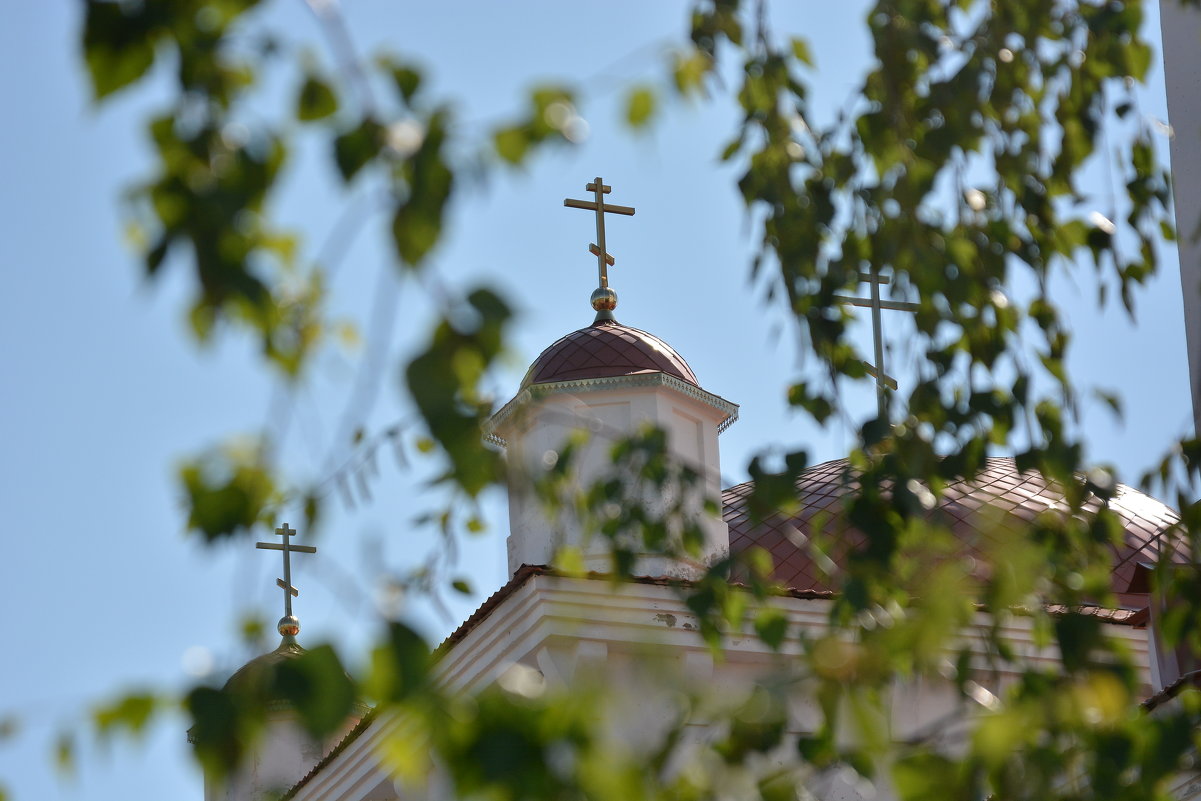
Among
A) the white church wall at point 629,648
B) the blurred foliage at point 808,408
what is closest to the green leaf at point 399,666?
the blurred foliage at point 808,408

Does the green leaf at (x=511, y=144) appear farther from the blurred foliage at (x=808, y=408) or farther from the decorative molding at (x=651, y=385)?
the decorative molding at (x=651, y=385)

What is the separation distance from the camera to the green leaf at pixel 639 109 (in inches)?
102

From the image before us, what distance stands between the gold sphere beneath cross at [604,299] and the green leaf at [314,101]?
1268 cm

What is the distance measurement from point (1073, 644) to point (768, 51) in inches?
52.2

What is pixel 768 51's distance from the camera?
3.63m

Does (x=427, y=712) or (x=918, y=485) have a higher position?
(x=918, y=485)

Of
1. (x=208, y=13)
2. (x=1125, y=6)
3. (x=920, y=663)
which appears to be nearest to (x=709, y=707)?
(x=920, y=663)

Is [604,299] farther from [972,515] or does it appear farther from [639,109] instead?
[639,109]

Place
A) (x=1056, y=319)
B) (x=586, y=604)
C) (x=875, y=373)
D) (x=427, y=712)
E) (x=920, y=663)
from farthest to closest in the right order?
(x=586, y=604)
(x=875, y=373)
(x=1056, y=319)
(x=920, y=663)
(x=427, y=712)

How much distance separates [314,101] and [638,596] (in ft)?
21.6

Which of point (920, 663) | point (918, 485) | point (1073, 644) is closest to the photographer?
point (920, 663)

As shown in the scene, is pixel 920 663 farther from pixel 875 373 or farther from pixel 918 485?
pixel 875 373

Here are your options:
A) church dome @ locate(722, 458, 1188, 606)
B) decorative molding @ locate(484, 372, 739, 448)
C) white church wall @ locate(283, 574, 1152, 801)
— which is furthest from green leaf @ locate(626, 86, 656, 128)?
church dome @ locate(722, 458, 1188, 606)

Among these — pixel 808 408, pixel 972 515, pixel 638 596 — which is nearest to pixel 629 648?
pixel 638 596
